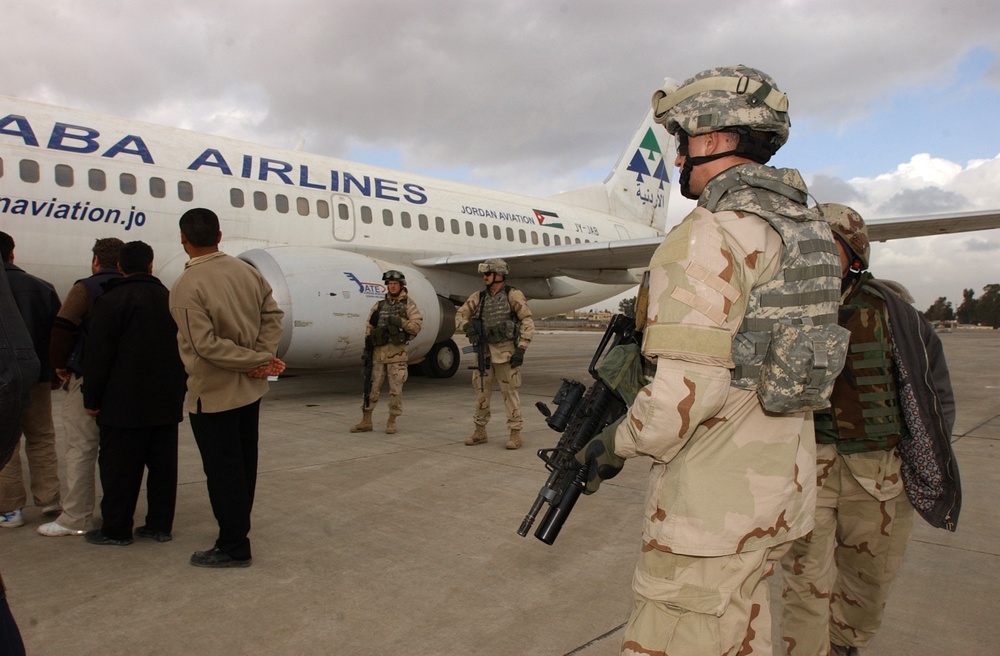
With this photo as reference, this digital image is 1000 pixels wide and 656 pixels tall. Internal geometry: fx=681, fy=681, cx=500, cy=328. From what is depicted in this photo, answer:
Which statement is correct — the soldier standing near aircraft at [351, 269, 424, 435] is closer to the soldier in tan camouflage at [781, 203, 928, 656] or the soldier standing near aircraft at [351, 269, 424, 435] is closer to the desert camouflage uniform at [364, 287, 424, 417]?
the desert camouflage uniform at [364, 287, 424, 417]

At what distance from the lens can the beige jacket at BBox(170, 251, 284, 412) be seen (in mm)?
3391

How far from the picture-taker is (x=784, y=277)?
173 cm

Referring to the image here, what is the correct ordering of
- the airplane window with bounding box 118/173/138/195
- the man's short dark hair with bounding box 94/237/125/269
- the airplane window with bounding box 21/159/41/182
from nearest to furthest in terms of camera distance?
the man's short dark hair with bounding box 94/237/125/269 → the airplane window with bounding box 21/159/41/182 → the airplane window with bounding box 118/173/138/195

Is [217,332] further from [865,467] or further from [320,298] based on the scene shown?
[320,298]

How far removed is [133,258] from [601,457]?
310 centimetres

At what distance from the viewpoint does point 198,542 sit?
12.6ft

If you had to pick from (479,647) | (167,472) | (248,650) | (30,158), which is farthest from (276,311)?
(30,158)

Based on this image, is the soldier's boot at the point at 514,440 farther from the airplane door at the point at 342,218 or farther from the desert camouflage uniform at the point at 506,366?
the airplane door at the point at 342,218

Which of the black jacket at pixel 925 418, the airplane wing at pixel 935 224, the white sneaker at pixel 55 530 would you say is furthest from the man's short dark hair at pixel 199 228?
the airplane wing at pixel 935 224

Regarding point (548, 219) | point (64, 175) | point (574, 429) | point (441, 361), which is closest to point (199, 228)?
point (574, 429)

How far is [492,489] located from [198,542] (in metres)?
1.98

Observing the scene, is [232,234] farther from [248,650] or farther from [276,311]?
[248,650]

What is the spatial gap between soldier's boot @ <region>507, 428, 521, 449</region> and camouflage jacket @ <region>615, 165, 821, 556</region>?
4.62 metres

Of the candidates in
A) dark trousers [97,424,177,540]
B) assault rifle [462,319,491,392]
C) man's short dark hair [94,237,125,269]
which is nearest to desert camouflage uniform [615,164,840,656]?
dark trousers [97,424,177,540]
